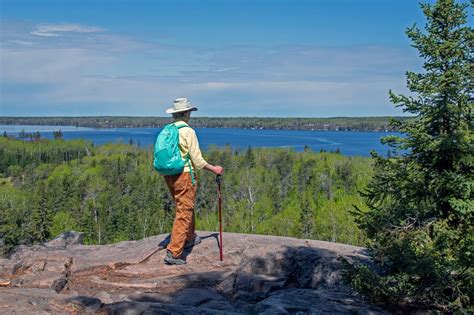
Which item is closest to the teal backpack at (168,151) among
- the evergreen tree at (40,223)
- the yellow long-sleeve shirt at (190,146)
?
the yellow long-sleeve shirt at (190,146)

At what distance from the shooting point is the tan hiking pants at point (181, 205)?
870 cm

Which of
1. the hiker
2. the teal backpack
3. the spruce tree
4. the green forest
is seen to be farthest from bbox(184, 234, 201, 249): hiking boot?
the green forest

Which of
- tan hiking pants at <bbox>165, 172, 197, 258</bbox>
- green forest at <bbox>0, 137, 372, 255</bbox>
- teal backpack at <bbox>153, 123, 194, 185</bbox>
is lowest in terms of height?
green forest at <bbox>0, 137, 372, 255</bbox>

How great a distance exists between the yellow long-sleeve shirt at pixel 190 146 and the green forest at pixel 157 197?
428 inches

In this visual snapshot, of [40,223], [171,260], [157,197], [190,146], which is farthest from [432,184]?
[157,197]

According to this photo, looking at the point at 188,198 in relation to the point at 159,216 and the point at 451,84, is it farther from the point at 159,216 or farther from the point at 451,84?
the point at 159,216

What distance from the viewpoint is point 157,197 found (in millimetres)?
70062

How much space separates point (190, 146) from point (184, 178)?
565 millimetres

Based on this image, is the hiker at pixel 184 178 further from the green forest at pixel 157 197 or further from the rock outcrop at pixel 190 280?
the green forest at pixel 157 197

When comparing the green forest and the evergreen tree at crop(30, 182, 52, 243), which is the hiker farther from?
the evergreen tree at crop(30, 182, 52, 243)

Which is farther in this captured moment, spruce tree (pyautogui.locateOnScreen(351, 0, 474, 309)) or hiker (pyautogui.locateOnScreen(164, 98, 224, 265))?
hiker (pyautogui.locateOnScreen(164, 98, 224, 265))

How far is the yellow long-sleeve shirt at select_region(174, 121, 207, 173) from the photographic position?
8469 mm

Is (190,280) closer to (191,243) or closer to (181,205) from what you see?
(181,205)

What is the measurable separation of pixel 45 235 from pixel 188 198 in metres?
42.3
